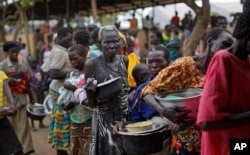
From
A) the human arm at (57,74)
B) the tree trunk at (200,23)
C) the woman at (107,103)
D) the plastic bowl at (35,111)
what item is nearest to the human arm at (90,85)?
the woman at (107,103)

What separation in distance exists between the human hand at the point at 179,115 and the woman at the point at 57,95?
9.74 ft

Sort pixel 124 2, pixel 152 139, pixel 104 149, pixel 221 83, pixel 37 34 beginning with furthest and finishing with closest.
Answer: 1. pixel 37 34
2. pixel 124 2
3. pixel 104 149
4. pixel 152 139
5. pixel 221 83

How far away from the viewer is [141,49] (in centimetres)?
1652

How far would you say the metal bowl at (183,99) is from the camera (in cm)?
276

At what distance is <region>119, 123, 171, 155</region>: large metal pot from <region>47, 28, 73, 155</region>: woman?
A: 2.58 metres

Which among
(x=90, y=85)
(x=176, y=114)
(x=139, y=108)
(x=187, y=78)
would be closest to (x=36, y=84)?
(x=139, y=108)

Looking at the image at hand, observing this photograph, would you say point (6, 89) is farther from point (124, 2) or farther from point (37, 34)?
point (37, 34)

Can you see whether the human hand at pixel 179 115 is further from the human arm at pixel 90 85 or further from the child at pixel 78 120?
the child at pixel 78 120

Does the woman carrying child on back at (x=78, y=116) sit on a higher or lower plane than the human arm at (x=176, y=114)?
lower

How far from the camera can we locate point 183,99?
2752 millimetres

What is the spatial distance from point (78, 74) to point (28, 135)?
7.69ft

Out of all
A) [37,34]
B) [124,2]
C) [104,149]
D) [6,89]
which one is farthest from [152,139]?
[37,34]

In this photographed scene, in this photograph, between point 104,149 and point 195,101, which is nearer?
point 195,101

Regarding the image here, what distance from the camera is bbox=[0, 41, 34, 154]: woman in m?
Result: 6.45
